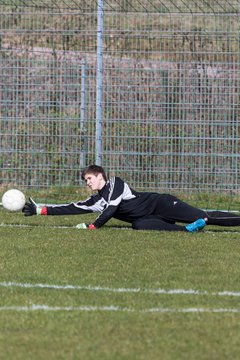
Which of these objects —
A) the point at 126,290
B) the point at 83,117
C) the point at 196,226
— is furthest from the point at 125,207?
the point at 83,117

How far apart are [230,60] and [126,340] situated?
1101cm

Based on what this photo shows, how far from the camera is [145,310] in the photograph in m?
7.47

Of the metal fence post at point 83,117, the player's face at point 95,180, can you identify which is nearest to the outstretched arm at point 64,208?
the player's face at point 95,180

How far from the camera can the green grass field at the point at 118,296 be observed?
640 cm

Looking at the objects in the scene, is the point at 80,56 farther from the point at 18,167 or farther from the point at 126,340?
the point at 126,340

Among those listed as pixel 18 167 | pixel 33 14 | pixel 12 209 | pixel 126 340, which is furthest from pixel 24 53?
pixel 126 340

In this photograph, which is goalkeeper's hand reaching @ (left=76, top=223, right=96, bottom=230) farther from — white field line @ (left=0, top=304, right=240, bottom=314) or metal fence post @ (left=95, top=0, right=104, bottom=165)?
white field line @ (left=0, top=304, right=240, bottom=314)

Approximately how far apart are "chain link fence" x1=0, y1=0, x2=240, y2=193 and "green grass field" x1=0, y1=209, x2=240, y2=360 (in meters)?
4.70

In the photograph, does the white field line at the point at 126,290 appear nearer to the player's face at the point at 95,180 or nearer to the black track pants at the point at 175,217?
the player's face at the point at 95,180

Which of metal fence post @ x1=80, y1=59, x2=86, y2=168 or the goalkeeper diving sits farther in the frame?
metal fence post @ x1=80, y1=59, x2=86, y2=168

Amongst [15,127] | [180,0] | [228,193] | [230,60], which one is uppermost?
[180,0]

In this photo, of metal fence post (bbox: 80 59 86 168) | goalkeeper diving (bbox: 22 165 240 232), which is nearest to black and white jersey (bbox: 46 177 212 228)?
goalkeeper diving (bbox: 22 165 240 232)

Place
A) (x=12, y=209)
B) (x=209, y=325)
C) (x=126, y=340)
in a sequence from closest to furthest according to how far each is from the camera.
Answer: (x=126, y=340), (x=209, y=325), (x=12, y=209)

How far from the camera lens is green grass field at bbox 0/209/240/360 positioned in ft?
21.0
